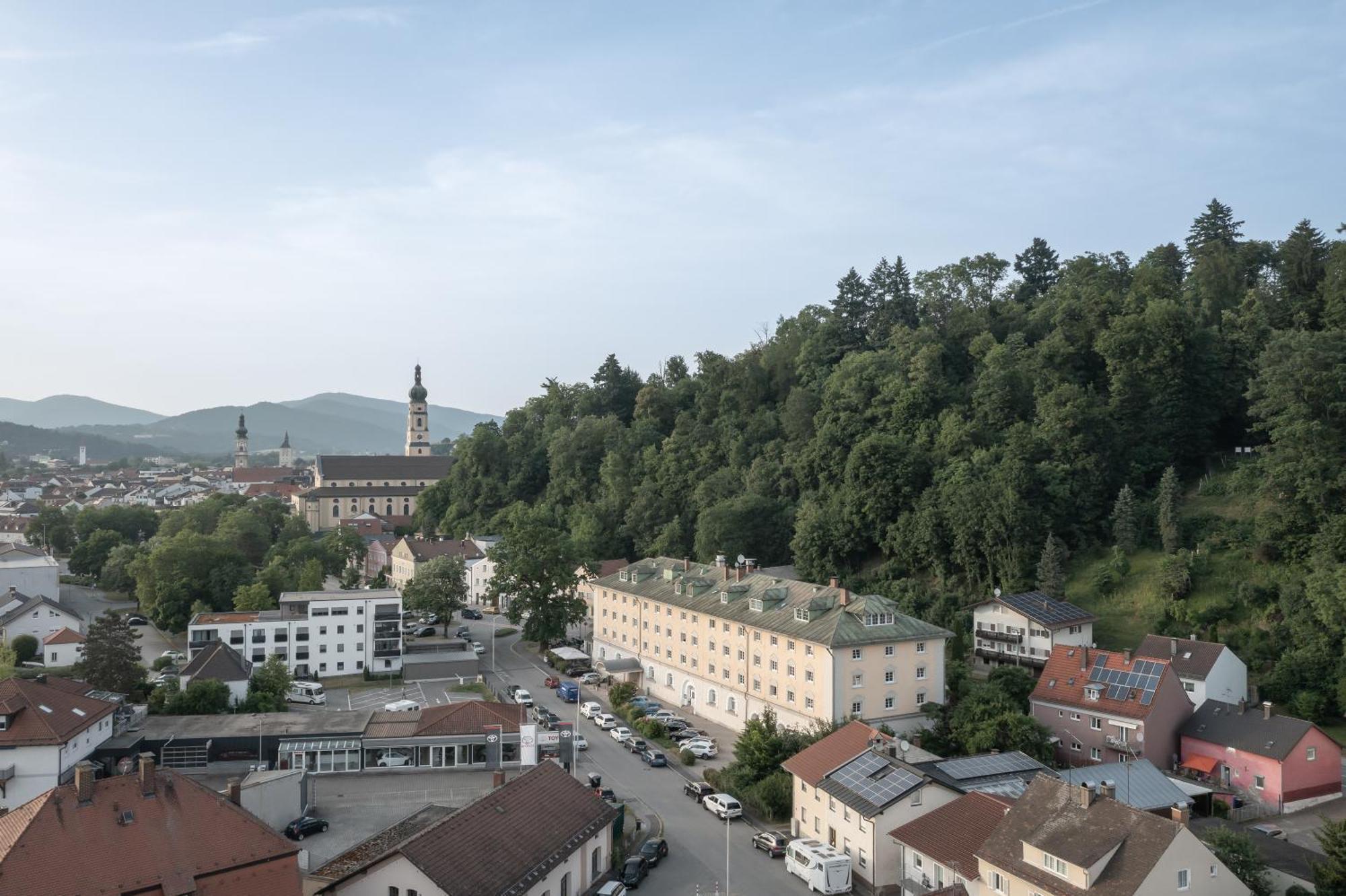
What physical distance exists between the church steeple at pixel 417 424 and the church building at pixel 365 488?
6972mm

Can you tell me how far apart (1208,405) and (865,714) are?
2776cm

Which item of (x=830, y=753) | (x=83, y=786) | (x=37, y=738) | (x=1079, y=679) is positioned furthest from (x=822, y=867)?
(x=37, y=738)

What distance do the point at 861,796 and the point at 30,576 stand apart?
59.9 meters

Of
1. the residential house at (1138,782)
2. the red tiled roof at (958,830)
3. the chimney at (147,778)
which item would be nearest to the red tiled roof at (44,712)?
the chimney at (147,778)

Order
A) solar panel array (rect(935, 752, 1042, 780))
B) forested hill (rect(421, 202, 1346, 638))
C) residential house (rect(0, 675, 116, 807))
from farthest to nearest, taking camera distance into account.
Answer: forested hill (rect(421, 202, 1346, 638)), residential house (rect(0, 675, 116, 807)), solar panel array (rect(935, 752, 1042, 780))

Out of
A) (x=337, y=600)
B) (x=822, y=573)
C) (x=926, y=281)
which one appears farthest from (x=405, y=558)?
(x=926, y=281)

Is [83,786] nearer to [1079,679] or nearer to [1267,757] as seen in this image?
[1079,679]

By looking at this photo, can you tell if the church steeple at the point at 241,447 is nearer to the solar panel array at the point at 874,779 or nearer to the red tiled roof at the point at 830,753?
the red tiled roof at the point at 830,753

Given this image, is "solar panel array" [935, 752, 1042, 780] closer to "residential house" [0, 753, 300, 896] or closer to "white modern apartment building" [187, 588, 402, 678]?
"residential house" [0, 753, 300, 896]

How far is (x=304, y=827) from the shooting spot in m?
26.5

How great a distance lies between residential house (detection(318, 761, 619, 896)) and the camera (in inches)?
770

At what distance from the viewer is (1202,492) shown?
156 ft

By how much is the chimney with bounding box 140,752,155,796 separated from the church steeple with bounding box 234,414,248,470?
521 ft

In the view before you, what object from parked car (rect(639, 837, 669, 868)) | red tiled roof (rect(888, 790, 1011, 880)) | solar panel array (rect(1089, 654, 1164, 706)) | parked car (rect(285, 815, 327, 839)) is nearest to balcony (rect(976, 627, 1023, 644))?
solar panel array (rect(1089, 654, 1164, 706))
